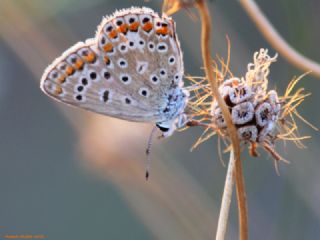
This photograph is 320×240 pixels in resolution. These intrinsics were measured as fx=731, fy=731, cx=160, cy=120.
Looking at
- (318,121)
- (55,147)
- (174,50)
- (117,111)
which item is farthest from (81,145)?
(55,147)

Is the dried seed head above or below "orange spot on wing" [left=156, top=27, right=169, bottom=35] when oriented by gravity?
below

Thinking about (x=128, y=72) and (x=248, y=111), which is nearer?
(x=248, y=111)

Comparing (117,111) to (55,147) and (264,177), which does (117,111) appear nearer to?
(264,177)

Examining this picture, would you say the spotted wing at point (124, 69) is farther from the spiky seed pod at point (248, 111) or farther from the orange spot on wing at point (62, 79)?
the spiky seed pod at point (248, 111)

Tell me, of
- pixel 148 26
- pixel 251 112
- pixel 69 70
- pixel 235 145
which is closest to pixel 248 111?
pixel 251 112

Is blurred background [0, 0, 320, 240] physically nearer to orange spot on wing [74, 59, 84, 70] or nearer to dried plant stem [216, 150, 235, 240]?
orange spot on wing [74, 59, 84, 70]

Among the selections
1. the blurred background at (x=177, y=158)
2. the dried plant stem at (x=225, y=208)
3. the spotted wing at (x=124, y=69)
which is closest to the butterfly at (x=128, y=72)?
the spotted wing at (x=124, y=69)

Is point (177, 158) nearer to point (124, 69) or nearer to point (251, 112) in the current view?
point (124, 69)

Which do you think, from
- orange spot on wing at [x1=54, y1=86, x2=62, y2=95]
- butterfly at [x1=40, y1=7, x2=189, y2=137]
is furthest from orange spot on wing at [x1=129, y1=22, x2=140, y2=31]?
orange spot on wing at [x1=54, y1=86, x2=62, y2=95]
